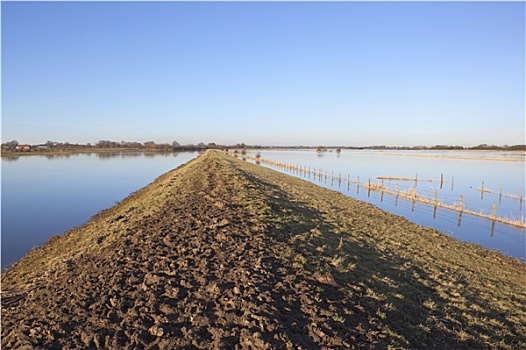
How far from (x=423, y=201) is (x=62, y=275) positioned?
1418 inches

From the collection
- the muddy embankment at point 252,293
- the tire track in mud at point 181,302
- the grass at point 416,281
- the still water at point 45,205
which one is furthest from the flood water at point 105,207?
the tire track in mud at point 181,302

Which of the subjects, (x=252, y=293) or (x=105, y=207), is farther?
(x=105, y=207)

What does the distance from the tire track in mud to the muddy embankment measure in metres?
0.03

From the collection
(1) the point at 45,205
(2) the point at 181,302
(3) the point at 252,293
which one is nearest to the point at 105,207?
(1) the point at 45,205

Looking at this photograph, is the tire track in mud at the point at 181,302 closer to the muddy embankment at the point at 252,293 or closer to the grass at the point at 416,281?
the muddy embankment at the point at 252,293

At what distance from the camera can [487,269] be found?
13.8 meters

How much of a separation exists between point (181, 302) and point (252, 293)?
5.00 ft

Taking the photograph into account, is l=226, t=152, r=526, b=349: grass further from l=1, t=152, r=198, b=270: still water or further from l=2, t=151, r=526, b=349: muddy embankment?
l=1, t=152, r=198, b=270: still water

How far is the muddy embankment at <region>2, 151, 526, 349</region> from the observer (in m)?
6.07

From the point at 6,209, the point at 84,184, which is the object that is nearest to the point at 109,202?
the point at 6,209

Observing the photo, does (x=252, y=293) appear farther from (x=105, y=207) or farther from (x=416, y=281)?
(x=105, y=207)

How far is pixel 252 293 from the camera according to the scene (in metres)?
7.28

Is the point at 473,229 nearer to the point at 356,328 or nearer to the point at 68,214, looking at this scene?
the point at 356,328

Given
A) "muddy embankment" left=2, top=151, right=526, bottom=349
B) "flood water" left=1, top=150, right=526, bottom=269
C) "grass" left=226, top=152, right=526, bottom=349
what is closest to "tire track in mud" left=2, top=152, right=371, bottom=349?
"muddy embankment" left=2, top=151, right=526, bottom=349
